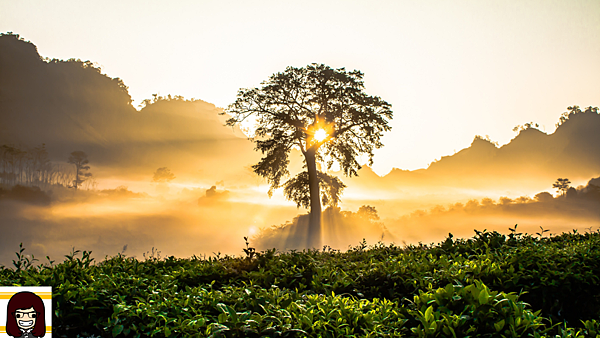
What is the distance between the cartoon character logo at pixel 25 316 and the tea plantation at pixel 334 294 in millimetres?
159

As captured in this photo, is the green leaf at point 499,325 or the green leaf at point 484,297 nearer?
the green leaf at point 499,325

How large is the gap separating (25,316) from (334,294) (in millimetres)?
3516

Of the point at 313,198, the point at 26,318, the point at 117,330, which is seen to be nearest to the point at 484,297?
the point at 117,330

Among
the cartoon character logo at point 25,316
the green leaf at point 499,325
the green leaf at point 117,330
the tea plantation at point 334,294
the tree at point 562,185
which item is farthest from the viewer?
the tree at point 562,185

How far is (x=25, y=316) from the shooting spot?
3871mm

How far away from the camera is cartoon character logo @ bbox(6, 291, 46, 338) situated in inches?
149

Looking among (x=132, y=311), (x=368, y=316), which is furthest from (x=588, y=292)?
(x=132, y=311)

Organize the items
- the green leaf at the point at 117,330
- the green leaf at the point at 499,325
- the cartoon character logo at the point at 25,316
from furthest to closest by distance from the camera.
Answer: the cartoon character logo at the point at 25,316
the green leaf at the point at 117,330
the green leaf at the point at 499,325

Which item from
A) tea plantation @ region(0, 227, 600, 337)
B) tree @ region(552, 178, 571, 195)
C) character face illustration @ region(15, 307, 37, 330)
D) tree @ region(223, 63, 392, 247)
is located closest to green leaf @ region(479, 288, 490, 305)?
tea plantation @ region(0, 227, 600, 337)

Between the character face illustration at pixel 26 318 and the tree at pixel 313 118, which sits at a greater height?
the tree at pixel 313 118

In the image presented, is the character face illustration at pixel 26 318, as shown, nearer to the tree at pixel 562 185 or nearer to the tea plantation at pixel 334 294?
the tea plantation at pixel 334 294

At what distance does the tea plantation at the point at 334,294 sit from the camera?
3.02 m

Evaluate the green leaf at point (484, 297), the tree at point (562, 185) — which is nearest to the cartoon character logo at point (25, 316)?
the green leaf at point (484, 297)

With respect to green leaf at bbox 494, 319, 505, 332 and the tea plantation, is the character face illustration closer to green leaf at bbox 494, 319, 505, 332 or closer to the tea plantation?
the tea plantation
